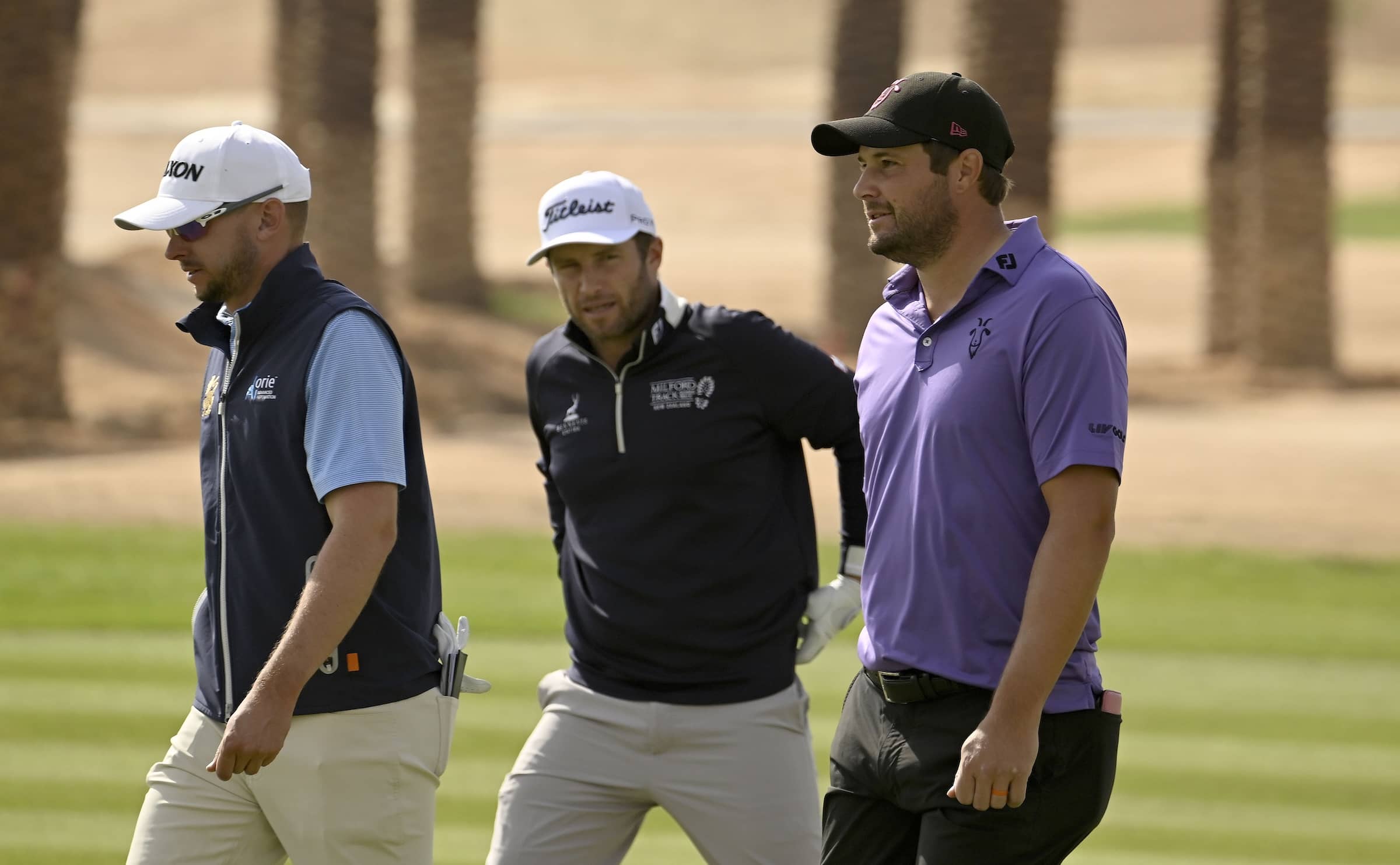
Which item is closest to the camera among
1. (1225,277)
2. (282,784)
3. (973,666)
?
(973,666)

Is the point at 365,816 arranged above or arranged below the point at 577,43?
below

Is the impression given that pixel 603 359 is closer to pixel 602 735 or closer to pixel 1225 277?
pixel 602 735

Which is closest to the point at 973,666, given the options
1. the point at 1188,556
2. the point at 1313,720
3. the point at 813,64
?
the point at 1313,720

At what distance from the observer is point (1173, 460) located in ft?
58.0

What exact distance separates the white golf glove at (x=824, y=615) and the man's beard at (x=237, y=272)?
169 centimetres

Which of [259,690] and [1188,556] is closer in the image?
[259,690]

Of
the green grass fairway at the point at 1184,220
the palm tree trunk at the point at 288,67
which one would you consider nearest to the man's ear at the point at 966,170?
the palm tree trunk at the point at 288,67

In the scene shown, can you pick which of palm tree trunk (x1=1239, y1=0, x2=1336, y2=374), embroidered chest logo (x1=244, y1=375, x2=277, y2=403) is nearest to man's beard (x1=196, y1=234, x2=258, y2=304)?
embroidered chest logo (x1=244, y1=375, x2=277, y2=403)

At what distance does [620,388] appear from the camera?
4793 millimetres

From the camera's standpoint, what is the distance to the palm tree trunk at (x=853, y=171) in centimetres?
1992

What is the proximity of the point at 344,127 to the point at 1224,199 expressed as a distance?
36.3 feet

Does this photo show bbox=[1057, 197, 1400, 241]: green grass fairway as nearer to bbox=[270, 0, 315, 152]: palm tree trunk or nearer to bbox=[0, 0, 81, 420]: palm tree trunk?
bbox=[270, 0, 315, 152]: palm tree trunk

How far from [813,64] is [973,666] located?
90.0 meters

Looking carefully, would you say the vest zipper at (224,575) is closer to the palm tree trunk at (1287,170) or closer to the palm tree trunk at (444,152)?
the palm tree trunk at (1287,170)
